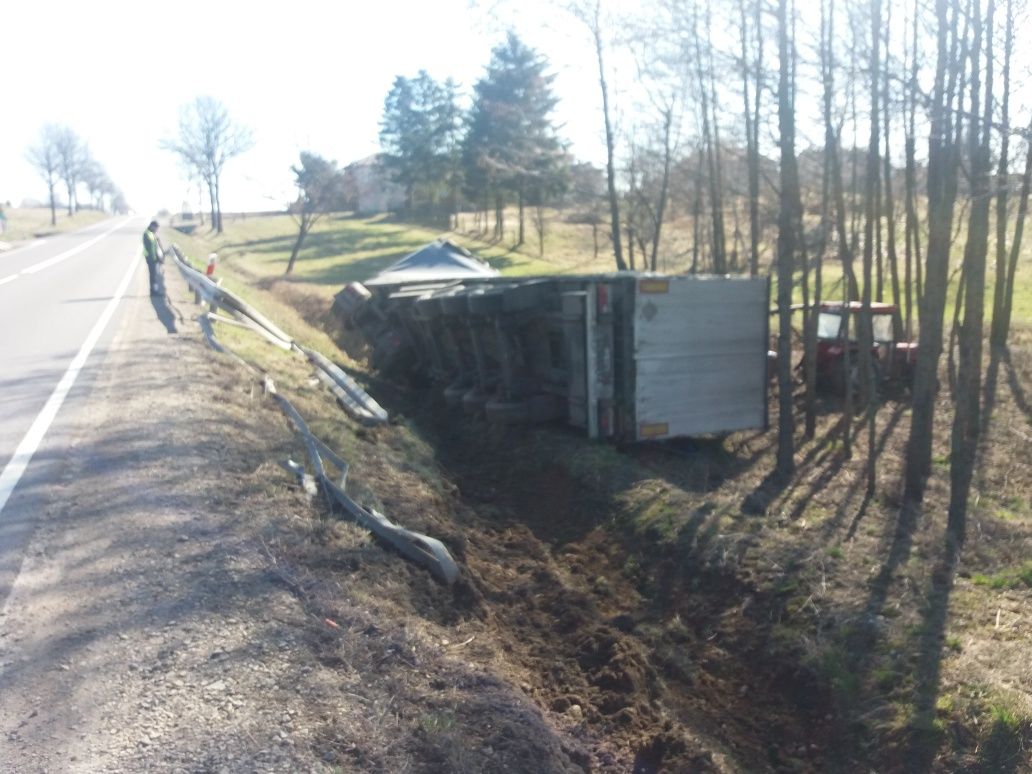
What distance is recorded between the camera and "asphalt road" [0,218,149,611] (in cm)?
675

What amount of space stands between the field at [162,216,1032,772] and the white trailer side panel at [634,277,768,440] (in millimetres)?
521

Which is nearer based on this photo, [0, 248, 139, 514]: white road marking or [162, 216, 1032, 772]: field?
[162, 216, 1032, 772]: field

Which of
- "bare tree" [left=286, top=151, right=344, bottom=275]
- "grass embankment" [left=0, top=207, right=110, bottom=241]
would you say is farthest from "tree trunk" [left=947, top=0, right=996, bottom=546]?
"grass embankment" [left=0, top=207, right=110, bottom=241]

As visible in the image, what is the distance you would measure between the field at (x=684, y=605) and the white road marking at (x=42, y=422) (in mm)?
2239

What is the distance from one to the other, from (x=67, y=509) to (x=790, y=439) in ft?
25.9

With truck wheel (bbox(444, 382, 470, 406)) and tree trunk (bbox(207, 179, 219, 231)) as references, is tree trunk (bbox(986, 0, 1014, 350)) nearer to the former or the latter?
truck wheel (bbox(444, 382, 470, 406))

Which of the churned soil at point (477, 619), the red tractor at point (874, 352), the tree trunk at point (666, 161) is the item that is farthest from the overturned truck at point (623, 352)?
the tree trunk at point (666, 161)

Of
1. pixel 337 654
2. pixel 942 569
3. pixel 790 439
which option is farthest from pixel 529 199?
pixel 337 654

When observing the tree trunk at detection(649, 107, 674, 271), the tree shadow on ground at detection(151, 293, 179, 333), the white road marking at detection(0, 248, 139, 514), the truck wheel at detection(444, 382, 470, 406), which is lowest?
the truck wheel at detection(444, 382, 470, 406)

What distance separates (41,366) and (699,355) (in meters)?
7.71

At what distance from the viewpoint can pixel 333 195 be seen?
134 ft

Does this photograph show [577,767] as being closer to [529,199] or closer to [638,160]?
[638,160]

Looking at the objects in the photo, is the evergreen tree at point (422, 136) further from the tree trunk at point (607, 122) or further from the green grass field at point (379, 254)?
the tree trunk at point (607, 122)

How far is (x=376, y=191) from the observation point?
75.9 meters
